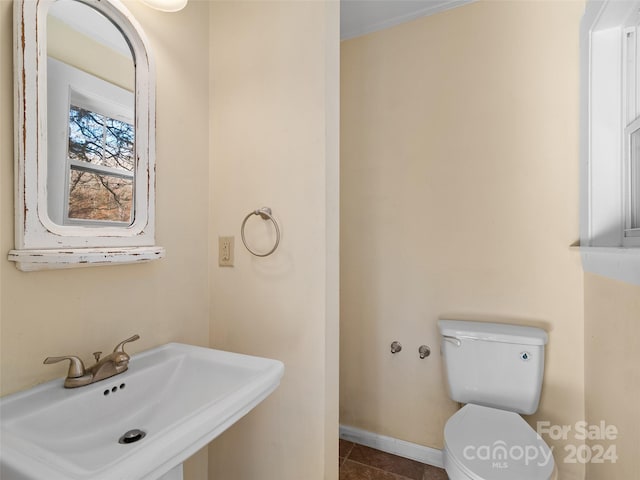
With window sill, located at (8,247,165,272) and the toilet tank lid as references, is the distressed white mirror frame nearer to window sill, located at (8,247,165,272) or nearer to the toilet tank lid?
window sill, located at (8,247,165,272)

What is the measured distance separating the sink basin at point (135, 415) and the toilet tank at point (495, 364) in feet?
3.19

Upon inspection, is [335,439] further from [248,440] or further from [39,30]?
[39,30]

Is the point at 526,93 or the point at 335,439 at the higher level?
the point at 526,93

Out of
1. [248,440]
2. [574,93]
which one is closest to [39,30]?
[248,440]

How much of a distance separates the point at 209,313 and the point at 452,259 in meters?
1.22

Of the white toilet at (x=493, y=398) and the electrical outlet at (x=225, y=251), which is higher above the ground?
the electrical outlet at (x=225, y=251)

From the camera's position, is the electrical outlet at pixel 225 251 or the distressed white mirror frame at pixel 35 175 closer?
the distressed white mirror frame at pixel 35 175

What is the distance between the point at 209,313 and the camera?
4.27 ft

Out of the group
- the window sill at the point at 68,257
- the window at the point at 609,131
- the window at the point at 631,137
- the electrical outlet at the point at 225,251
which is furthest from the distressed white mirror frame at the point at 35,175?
the window at the point at 631,137

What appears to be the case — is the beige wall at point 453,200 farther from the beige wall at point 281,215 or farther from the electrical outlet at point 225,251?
the electrical outlet at point 225,251

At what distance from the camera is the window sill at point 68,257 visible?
2.36 feet

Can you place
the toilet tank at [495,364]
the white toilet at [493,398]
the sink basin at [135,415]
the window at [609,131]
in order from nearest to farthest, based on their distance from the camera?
the sink basin at [135,415], the white toilet at [493,398], the window at [609,131], the toilet tank at [495,364]

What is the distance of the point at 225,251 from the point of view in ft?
4.15

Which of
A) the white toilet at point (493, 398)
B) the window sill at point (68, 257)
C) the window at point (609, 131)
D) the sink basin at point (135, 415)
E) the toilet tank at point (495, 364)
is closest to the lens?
the sink basin at point (135, 415)
